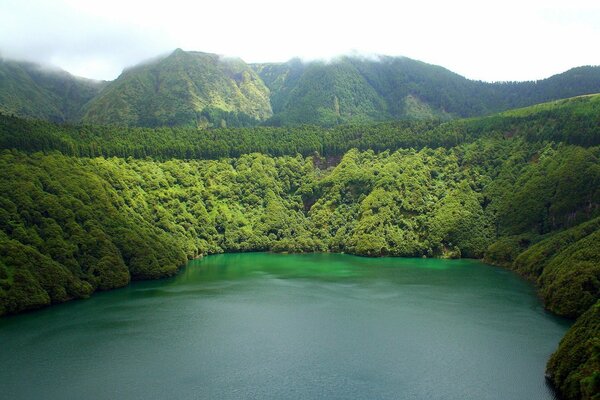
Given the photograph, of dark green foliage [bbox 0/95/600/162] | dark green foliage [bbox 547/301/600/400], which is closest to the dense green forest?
dark green foliage [bbox 0/95/600/162]

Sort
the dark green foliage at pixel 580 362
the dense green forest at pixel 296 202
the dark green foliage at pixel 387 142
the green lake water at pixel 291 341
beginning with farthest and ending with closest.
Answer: the dark green foliage at pixel 387 142 → the dense green forest at pixel 296 202 → the green lake water at pixel 291 341 → the dark green foliage at pixel 580 362

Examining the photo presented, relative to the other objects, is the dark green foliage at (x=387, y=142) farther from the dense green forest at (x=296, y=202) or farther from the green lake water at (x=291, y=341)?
the green lake water at (x=291, y=341)

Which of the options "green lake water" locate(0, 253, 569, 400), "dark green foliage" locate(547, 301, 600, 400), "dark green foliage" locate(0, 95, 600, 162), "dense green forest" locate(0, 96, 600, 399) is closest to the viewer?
"dark green foliage" locate(547, 301, 600, 400)

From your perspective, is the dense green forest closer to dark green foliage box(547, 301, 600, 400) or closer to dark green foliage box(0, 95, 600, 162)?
dark green foliage box(0, 95, 600, 162)

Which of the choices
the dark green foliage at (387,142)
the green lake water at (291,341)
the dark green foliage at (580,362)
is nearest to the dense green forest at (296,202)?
the dark green foliage at (387,142)

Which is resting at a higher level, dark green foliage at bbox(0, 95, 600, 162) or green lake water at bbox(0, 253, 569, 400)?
dark green foliage at bbox(0, 95, 600, 162)

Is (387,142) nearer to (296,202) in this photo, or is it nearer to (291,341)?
(296,202)

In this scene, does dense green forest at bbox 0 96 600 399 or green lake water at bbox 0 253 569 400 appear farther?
dense green forest at bbox 0 96 600 399

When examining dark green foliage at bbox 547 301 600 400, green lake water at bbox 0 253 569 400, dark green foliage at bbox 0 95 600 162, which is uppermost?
dark green foliage at bbox 0 95 600 162
